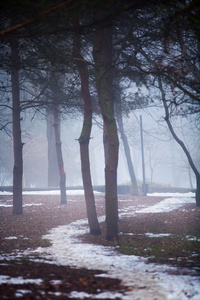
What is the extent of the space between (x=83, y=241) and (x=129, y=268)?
9.05 ft

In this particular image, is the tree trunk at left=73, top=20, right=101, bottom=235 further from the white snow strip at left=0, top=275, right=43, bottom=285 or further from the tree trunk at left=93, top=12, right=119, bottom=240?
the white snow strip at left=0, top=275, right=43, bottom=285

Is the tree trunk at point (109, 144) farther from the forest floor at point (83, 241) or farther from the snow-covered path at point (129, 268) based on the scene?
the snow-covered path at point (129, 268)

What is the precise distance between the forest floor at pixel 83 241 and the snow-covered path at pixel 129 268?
24 centimetres

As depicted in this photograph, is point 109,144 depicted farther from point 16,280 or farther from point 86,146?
point 16,280

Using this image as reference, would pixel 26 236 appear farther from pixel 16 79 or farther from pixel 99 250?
pixel 16 79

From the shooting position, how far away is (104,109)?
794 centimetres

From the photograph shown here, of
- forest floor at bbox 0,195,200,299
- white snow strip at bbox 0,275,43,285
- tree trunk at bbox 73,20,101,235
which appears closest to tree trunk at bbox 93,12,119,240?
forest floor at bbox 0,195,200,299

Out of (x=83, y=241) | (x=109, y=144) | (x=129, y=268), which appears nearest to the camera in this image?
(x=129, y=268)

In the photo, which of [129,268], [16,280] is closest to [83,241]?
[129,268]

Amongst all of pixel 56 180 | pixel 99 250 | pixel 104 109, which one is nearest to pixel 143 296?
pixel 99 250

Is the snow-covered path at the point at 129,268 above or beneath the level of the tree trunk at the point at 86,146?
beneath

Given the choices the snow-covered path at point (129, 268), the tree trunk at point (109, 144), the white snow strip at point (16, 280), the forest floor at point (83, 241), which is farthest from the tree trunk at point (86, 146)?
the white snow strip at point (16, 280)

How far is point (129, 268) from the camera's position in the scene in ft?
18.3

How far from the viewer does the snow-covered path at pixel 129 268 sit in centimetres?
420
